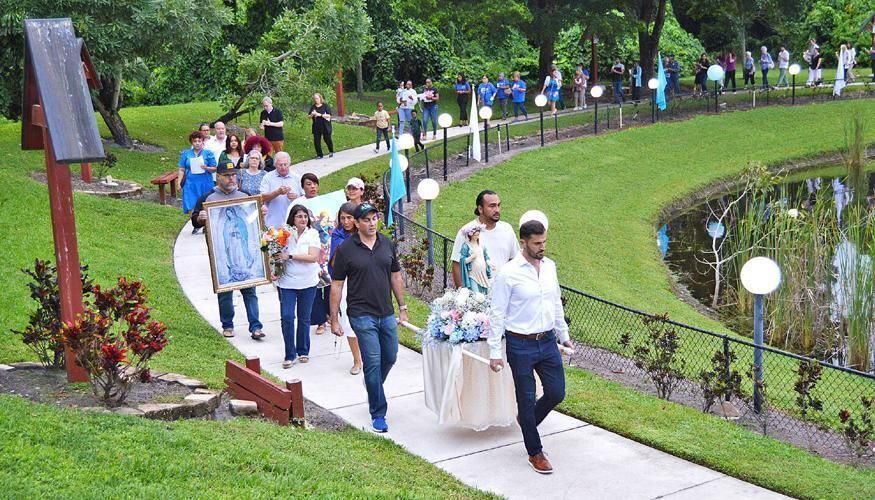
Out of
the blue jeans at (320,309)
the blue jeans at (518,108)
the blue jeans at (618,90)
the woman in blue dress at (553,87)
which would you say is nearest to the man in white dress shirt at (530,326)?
the blue jeans at (320,309)

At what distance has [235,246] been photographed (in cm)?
1148

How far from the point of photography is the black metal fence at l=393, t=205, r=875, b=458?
374 inches

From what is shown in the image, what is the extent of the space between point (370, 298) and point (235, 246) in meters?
3.20

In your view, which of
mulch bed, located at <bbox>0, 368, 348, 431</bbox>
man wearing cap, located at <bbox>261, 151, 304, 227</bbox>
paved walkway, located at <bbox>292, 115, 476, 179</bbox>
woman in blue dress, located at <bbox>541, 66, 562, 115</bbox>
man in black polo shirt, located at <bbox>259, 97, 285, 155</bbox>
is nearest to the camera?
mulch bed, located at <bbox>0, 368, 348, 431</bbox>

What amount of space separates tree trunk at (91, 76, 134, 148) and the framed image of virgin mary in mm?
12537

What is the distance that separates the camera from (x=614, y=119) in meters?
31.8

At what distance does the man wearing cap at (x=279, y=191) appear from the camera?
12.3 meters

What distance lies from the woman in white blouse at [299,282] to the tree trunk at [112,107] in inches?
538

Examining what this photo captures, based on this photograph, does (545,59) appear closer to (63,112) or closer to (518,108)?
(518,108)

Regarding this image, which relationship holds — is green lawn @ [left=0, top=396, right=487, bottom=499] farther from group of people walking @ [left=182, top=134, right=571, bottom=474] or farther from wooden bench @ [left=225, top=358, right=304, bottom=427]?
group of people walking @ [left=182, top=134, right=571, bottom=474]

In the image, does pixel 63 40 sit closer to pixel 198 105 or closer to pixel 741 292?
pixel 741 292

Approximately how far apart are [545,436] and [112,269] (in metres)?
7.33

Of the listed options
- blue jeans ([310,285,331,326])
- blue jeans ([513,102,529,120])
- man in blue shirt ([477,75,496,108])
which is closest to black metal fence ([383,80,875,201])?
blue jeans ([513,102,529,120])

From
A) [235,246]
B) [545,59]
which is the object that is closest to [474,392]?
[235,246]
